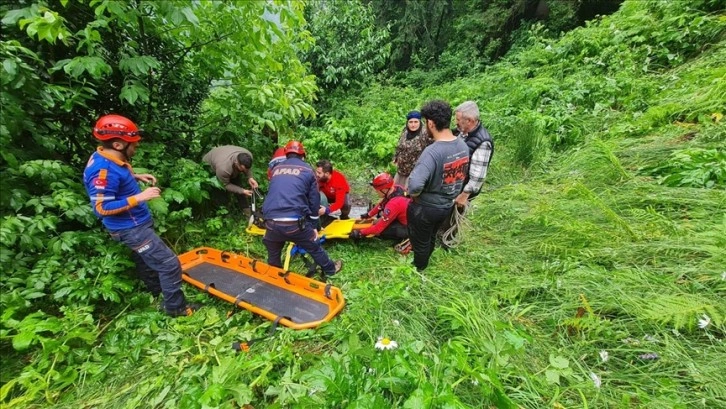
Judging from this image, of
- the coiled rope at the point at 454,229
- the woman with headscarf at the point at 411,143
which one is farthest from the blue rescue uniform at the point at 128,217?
the woman with headscarf at the point at 411,143

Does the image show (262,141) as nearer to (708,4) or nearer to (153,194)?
(153,194)

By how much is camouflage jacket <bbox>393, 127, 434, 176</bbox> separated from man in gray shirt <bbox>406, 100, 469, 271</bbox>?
1327 millimetres

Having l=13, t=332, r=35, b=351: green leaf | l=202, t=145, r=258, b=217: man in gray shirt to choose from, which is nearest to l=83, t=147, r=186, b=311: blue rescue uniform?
l=13, t=332, r=35, b=351: green leaf

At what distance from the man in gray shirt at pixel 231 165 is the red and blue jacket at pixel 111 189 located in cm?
151

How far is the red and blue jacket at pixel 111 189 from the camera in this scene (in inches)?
99.4

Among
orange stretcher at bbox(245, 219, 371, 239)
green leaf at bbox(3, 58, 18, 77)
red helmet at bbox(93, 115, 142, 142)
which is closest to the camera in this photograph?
green leaf at bbox(3, 58, 18, 77)

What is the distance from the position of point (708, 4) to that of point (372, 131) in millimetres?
7082

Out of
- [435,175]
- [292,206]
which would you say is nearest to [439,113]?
[435,175]

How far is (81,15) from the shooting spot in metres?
3.00

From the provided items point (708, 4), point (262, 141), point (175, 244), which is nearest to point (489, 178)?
point (262, 141)

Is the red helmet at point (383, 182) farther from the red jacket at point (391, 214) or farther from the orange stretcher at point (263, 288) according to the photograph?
the orange stretcher at point (263, 288)

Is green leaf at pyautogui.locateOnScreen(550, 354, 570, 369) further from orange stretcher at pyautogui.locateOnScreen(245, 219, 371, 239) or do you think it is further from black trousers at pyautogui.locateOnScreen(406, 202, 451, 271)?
orange stretcher at pyautogui.locateOnScreen(245, 219, 371, 239)

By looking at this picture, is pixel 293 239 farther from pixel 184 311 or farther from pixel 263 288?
pixel 184 311

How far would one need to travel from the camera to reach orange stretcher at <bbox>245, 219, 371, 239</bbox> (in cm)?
416
